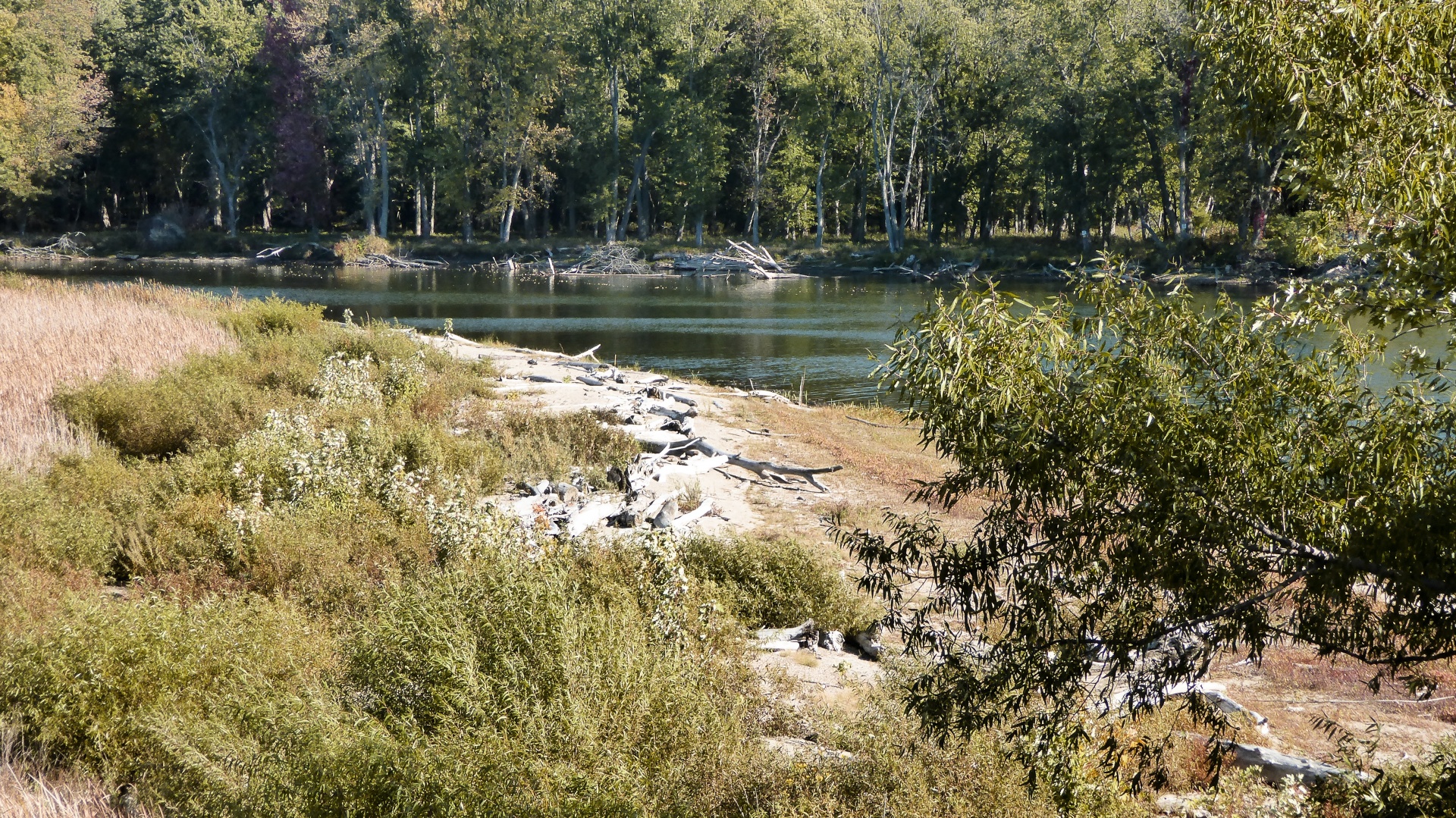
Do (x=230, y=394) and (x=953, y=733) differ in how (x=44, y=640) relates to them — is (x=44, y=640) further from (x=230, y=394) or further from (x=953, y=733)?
(x=230, y=394)

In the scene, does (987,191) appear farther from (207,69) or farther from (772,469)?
(772,469)

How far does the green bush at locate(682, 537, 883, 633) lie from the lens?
8867mm

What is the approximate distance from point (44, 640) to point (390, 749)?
257 centimetres

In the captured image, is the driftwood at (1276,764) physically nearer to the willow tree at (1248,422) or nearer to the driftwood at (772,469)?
the willow tree at (1248,422)

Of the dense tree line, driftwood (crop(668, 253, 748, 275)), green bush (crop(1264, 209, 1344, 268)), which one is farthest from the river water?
green bush (crop(1264, 209, 1344, 268))

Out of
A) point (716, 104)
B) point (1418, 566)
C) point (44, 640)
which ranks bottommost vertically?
point (44, 640)

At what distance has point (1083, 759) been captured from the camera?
5488mm

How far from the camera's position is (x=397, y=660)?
6090 mm

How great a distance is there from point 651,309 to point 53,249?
4493cm

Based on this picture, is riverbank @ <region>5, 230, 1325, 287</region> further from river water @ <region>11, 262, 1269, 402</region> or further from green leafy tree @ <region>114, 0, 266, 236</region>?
green leafy tree @ <region>114, 0, 266, 236</region>

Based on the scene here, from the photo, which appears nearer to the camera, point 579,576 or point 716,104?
point 579,576

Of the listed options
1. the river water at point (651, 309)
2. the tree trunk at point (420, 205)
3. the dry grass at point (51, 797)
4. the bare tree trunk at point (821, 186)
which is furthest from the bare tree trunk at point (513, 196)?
the dry grass at point (51, 797)

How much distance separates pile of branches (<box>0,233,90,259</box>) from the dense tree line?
2.98 m

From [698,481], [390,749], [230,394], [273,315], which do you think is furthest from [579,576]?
[273,315]
